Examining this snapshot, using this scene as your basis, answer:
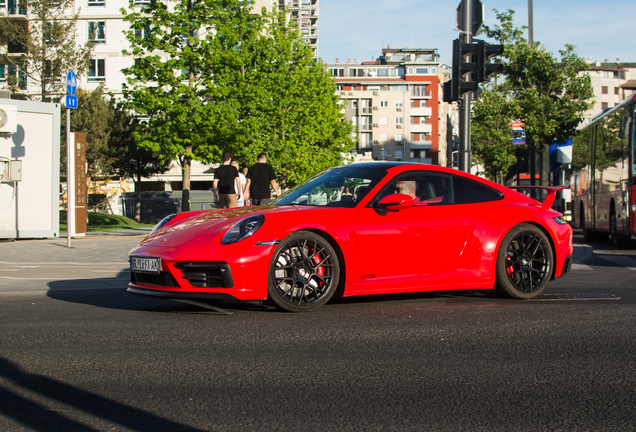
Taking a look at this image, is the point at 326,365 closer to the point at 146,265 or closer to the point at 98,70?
the point at 146,265

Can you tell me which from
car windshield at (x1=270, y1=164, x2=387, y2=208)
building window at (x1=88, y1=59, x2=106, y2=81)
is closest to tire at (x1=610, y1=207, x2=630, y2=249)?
car windshield at (x1=270, y1=164, x2=387, y2=208)

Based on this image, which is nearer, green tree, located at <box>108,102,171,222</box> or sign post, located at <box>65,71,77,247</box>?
sign post, located at <box>65,71,77,247</box>

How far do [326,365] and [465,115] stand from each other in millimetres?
9630

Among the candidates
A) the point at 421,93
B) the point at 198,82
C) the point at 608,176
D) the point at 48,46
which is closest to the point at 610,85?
the point at 421,93

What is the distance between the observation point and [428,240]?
6.36 metres

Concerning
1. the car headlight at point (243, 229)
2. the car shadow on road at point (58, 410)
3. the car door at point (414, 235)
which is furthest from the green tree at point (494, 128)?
the car shadow on road at point (58, 410)

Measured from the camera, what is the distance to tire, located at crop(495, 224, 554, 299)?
6.77m

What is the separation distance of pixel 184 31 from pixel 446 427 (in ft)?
91.4

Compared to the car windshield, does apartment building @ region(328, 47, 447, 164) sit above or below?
above

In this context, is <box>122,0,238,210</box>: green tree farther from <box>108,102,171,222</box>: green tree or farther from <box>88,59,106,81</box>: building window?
<box>88,59,106,81</box>: building window

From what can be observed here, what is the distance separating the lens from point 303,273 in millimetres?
5781

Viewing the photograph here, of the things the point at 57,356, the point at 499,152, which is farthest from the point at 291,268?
the point at 499,152

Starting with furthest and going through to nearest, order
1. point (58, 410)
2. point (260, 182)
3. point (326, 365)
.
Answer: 1. point (260, 182)
2. point (326, 365)
3. point (58, 410)

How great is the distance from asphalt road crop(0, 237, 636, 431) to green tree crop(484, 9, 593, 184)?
29.2 m
